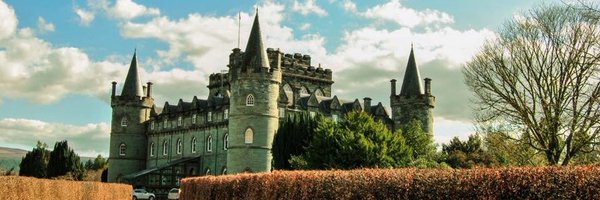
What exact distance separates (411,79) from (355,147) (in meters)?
24.2

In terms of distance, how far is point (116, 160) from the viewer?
2741 inches

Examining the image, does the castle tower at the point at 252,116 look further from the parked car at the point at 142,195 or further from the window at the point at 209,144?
the window at the point at 209,144

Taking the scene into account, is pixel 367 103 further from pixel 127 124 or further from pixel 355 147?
pixel 355 147

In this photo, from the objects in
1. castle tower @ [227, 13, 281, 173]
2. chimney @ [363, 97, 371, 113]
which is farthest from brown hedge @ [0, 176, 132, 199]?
chimney @ [363, 97, 371, 113]

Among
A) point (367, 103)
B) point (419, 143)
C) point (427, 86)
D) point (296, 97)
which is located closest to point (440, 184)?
point (419, 143)

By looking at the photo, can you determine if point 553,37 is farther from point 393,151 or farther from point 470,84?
point 393,151

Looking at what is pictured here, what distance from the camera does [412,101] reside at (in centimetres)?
6019

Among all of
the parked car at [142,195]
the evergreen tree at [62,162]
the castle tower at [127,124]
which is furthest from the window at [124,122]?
the parked car at [142,195]

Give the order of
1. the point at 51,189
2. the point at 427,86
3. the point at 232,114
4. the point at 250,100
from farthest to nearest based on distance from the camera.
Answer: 1. the point at 427,86
2. the point at 232,114
3. the point at 250,100
4. the point at 51,189

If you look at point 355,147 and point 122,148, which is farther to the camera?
point 122,148

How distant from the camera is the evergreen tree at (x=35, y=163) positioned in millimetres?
76375

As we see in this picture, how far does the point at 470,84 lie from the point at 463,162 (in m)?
26.5

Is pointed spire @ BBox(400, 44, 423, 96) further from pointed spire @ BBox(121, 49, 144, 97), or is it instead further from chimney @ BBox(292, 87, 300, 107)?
pointed spire @ BBox(121, 49, 144, 97)

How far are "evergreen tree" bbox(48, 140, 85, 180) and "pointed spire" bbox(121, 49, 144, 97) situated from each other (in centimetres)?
1191
